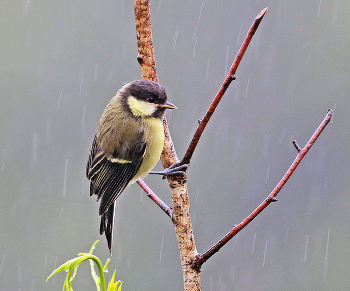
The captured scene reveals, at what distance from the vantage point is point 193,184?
18188mm

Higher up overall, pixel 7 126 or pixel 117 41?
pixel 117 41

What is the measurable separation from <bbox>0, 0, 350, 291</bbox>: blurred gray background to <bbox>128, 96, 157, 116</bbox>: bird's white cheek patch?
1126 cm

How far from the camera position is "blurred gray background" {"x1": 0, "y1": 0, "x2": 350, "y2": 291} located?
56.7ft

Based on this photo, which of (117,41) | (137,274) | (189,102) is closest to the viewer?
(137,274)

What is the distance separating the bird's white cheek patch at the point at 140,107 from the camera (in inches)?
73.6

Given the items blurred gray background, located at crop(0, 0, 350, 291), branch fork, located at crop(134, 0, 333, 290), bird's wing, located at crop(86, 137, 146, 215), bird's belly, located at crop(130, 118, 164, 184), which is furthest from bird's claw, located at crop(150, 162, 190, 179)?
blurred gray background, located at crop(0, 0, 350, 291)

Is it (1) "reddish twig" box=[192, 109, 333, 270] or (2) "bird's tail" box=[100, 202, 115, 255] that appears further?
(2) "bird's tail" box=[100, 202, 115, 255]

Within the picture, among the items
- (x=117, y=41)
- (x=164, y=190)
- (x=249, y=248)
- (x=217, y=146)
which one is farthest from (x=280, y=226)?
(x=117, y=41)

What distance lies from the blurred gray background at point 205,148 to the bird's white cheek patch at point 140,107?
443 inches

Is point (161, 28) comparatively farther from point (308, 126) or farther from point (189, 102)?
point (308, 126)

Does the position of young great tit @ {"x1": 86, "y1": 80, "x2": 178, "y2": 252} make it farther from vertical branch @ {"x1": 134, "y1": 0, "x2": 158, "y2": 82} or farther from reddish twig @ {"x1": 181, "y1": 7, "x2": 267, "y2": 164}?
reddish twig @ {"x1": 181, "y1": 7, "x2": 267, "y2": 164}

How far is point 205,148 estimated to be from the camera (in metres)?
18.8

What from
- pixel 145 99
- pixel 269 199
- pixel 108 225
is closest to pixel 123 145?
pixel 145 99

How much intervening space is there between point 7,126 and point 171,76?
30.7ft
